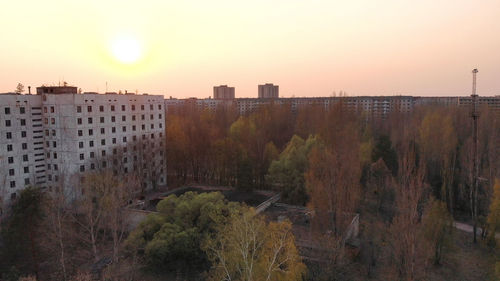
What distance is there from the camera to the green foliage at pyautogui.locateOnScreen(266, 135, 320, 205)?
81.9 feet

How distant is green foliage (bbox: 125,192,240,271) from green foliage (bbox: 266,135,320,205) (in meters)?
7.99

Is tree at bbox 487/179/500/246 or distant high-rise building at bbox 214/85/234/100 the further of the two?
distant high-rise building at bbox 214/85/234/100

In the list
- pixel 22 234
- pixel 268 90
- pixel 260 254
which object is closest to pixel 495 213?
pixel 260 254

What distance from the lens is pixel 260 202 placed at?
24.5m

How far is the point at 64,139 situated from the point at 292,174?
18.3 meters

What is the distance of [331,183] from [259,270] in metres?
7.71

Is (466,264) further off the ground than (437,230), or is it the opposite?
(437,230)

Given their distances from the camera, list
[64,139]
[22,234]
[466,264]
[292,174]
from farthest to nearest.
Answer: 1. [64,139]
2. [292,174]
3. [466,264]
4. [22,234]

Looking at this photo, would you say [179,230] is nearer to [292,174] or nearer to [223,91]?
[292,174]

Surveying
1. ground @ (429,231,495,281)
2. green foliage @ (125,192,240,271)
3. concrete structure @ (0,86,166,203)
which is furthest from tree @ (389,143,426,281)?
concrete structure @ (0,86,166,203)

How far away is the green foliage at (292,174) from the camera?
982 inches

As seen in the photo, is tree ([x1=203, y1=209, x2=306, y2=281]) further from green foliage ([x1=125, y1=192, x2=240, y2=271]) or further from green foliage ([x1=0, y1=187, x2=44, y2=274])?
green foliage ([x1=0, y1=187, x2=44, y2=274])

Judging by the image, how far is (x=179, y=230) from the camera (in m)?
17.0

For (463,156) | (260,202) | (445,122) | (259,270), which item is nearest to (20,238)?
(259,270)
